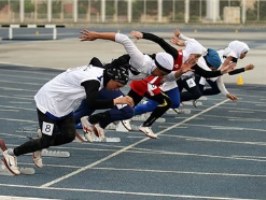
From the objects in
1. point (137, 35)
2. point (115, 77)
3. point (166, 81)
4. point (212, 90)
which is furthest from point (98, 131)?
point (212, 90)

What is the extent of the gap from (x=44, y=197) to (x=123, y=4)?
74518mm

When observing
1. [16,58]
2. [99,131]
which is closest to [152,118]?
[99,131]

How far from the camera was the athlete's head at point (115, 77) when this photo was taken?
998 centimetres

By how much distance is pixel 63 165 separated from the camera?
446 inches

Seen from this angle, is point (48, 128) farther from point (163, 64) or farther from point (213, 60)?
point (213, 60)

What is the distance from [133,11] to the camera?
83188 mm

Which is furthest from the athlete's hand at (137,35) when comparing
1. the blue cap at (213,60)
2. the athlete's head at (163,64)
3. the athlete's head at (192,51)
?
the blue cap at (213,60)

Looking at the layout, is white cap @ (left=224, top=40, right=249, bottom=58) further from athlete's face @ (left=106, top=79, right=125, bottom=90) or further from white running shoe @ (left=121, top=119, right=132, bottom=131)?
athlete's face @ (left=106, top=79, right=125, bottom=90)

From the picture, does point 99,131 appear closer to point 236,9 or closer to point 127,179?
point 127,179

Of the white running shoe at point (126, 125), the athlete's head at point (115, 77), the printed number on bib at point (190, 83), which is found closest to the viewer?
the athlete's head at point (115, 77)

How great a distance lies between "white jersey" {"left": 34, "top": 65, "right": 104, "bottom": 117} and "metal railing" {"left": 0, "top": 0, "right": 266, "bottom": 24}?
71733 mm

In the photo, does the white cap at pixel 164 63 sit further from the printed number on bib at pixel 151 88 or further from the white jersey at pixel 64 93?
the white jersey at pixel 64 93

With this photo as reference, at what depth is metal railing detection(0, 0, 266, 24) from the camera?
81.9 metres

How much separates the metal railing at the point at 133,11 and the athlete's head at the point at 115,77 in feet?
237
